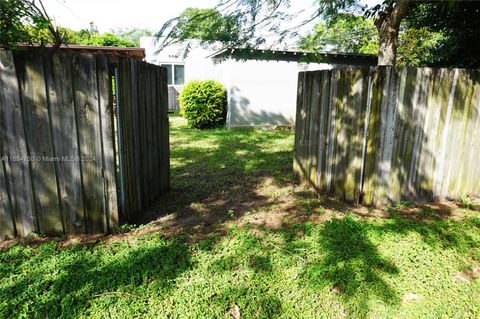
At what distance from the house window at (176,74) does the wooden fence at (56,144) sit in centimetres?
1537

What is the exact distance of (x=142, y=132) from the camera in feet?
13.8

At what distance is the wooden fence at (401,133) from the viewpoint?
165 inches

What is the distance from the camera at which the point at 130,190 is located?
12.8ft

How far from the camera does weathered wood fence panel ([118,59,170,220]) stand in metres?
3.74

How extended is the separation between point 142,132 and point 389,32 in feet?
12.5

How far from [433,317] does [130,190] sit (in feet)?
10.5

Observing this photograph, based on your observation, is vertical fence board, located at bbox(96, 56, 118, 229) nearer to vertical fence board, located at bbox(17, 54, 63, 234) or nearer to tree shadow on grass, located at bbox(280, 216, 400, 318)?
vertical fence board, located at bbox(17, 54, 63, 234)

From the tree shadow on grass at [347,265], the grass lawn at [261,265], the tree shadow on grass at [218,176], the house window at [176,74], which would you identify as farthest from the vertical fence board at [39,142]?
the house window at [176,74]

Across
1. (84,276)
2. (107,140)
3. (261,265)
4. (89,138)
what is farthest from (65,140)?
(261,265)

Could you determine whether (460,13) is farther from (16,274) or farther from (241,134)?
(16,274)

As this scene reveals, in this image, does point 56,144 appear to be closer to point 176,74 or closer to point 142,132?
point 142,132

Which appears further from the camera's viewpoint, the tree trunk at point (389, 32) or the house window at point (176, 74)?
the house window at point (176, 74)

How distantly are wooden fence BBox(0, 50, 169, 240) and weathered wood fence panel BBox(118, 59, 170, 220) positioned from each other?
1.12ft

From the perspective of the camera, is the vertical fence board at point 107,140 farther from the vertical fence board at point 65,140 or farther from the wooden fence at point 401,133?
the wooden fence at point 401,133
